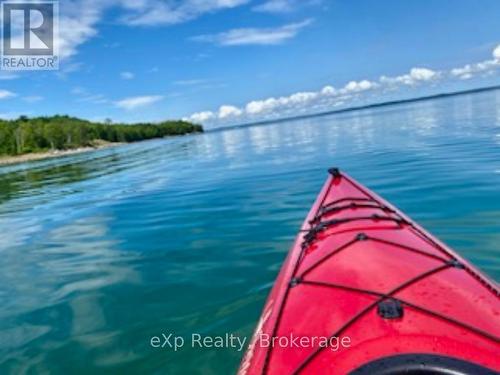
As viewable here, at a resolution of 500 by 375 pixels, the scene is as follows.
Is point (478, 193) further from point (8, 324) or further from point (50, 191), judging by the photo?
point (50, 191)

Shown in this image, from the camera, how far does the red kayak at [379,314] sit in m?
2.58

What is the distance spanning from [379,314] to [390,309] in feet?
0.27

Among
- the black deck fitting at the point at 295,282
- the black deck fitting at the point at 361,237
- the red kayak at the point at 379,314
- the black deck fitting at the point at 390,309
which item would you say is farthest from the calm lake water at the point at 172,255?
the black deck fitting at the point at 390,309

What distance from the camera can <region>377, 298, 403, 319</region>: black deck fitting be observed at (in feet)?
9.42

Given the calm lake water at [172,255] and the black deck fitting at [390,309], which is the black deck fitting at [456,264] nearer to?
the black deck fitting at [390,309]

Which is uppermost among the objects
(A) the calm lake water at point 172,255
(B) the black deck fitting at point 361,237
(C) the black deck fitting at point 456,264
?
(B) the black deck fitting at point 361,237

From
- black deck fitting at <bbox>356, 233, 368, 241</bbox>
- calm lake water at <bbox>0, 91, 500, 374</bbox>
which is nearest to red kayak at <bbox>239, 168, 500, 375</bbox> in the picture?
black deck fitting at <bbox>356, 233, 368, 241</bbox>

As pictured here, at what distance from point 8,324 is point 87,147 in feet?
363

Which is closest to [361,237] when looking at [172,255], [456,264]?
[456,264]

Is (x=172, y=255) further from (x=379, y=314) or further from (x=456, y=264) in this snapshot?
(x=379, y=314)

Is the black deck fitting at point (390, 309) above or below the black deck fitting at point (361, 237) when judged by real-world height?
below

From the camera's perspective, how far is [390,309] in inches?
115

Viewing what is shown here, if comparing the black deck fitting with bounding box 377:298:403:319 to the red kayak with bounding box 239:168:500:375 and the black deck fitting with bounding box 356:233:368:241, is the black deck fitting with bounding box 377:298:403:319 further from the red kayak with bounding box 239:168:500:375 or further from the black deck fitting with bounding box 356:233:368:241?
the black deck fitting with bounding box 356:233:368:241

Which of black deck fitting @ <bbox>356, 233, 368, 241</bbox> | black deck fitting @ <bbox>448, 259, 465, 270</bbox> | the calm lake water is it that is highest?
black deck fitting @ <bbox>356, 233, 368, 241</bbox>
